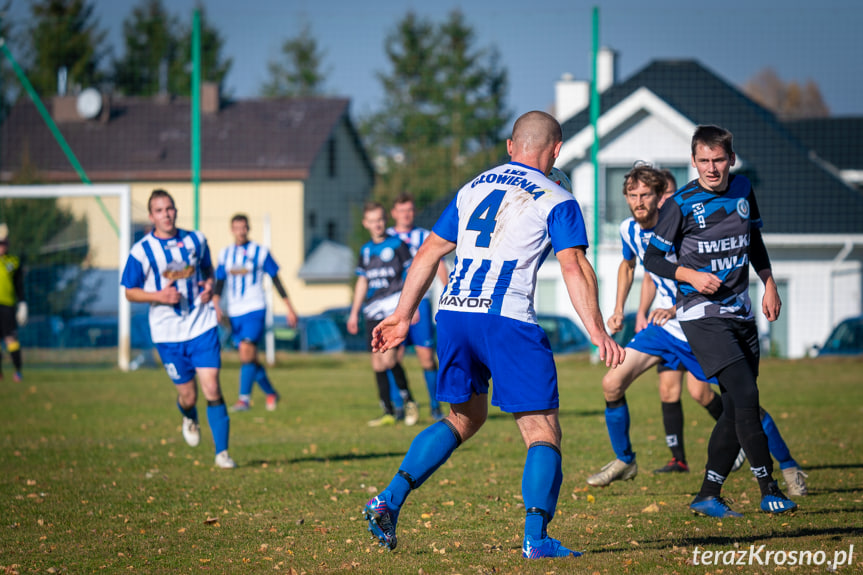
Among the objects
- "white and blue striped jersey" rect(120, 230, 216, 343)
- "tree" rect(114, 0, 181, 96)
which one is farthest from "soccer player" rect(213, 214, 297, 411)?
"tree" rect(114, 0, 181, 96)

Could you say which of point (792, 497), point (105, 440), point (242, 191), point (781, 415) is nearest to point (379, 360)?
point (105, 440)

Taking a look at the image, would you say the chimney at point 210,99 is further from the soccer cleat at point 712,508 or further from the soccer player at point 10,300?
the soccer cleat at point 712,508

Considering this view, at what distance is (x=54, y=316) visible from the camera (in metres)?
19.2

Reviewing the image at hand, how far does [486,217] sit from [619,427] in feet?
9.12

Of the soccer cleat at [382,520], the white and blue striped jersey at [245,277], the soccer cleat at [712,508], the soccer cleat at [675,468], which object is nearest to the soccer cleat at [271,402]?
the white and blue striped jersey at [245,277]

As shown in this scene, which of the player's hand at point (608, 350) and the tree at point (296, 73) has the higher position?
the tree at point (296, 73)

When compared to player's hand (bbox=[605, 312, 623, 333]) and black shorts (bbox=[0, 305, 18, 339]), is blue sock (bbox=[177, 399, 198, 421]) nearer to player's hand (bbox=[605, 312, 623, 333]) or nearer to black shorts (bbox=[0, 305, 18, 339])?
player's hand (bbox=[605, 312, 623, 333])

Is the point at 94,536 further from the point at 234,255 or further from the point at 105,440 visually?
the point at 234,255

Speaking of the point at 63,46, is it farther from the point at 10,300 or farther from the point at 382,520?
the point at 382,520

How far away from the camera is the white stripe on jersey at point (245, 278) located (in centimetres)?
1223

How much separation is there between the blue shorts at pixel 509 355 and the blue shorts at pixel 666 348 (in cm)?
235

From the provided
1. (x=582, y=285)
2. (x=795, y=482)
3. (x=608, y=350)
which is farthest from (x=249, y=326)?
(x=608, y=350)

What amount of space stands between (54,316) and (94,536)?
48.6 ft

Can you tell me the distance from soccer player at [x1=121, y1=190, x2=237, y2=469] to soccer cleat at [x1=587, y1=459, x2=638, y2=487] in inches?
114
